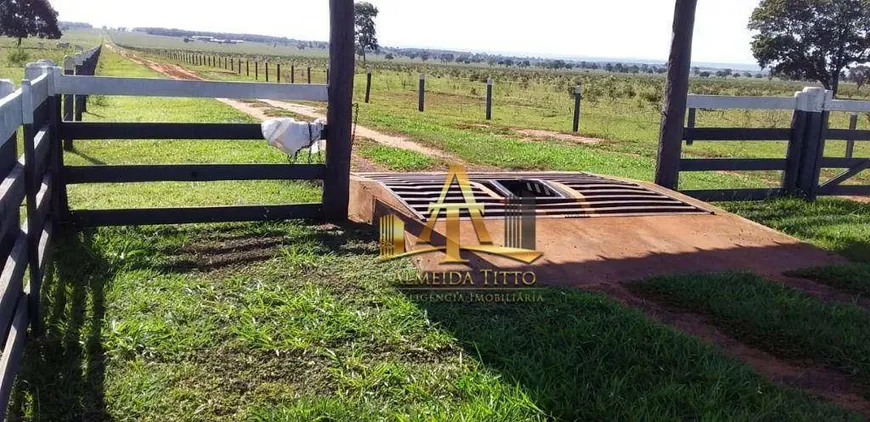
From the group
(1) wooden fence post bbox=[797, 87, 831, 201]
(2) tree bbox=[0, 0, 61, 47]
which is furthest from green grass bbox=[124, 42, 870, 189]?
(2) tree bbox=[0, 0, 61, 47]

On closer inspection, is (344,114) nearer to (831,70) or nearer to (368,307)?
(368,307)

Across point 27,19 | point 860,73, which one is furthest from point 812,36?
point 27,19

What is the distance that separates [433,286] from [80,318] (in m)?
2.04

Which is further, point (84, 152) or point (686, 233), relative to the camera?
point (84, 152)

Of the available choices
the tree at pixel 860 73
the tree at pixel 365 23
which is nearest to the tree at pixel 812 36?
the tree at pixel 860 73

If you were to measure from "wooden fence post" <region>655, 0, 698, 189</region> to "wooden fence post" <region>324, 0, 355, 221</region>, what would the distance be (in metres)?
3.63

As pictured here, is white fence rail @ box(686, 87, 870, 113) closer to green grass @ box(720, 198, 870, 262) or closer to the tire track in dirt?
green grass @ box(720, 198, 870, 262)

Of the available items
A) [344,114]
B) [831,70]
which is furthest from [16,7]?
[344,114]

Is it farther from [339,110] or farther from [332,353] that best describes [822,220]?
[332,353]

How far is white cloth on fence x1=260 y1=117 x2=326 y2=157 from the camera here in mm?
6141

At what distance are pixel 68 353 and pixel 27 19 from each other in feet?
265

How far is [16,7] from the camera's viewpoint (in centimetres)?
7031

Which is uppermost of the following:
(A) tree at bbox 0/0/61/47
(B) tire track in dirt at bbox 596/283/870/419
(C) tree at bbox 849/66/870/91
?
(A) tree at bbox 0/0/61/47

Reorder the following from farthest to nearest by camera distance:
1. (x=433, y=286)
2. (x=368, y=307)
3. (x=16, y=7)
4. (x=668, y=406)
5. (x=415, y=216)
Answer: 1. (x=16, y=7)
2. (x=415, y=216)
3. (x=433, y=286)
4. (x=368, y=307)
5. (x=668, y=406)
